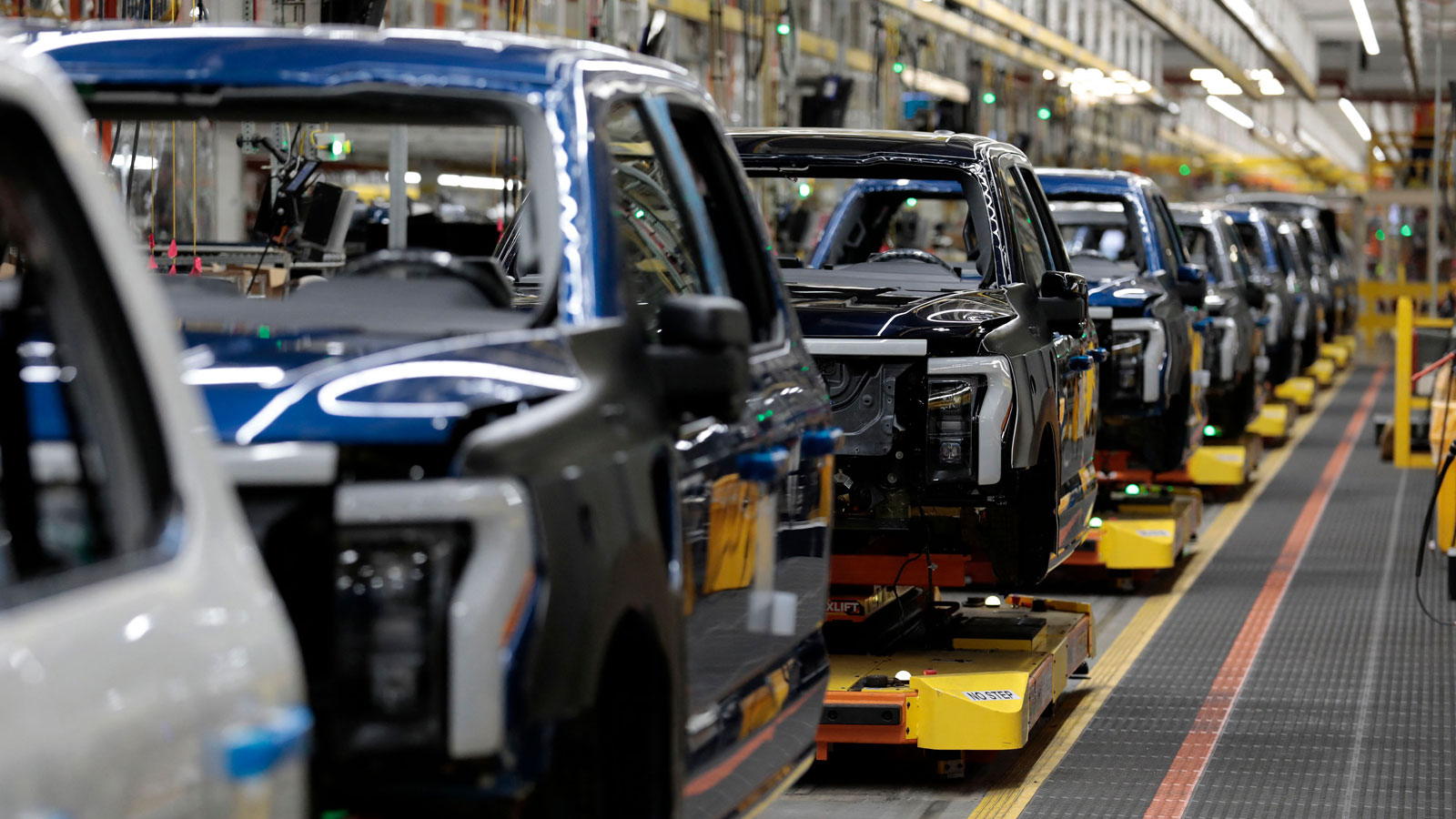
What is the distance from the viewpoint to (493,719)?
8.52ft

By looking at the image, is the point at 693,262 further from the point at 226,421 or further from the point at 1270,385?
the point at 1270,385

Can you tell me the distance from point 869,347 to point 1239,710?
231cm

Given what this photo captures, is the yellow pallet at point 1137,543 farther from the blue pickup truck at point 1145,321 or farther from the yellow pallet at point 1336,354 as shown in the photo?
the yellow pallet at point 1336,354

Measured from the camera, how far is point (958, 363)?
250 inches

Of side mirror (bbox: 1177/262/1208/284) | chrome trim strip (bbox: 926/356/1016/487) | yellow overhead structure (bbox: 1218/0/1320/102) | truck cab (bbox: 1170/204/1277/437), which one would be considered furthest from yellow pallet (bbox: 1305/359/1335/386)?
chrome trim strip (bbox: 926/356/1016/487)

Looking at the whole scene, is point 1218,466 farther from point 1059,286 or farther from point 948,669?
point 948,669

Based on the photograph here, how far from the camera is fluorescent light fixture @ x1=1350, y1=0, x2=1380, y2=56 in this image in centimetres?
3247

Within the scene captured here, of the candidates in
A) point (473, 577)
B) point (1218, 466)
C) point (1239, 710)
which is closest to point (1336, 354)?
point (1218, 466)

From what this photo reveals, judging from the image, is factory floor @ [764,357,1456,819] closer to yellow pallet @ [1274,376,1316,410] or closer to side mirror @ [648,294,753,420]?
side mirror @ [648,294,753,420]

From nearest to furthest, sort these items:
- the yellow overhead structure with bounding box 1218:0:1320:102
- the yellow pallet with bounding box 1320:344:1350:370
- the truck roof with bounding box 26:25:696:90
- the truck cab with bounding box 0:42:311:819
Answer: the truck cab with bounding box 0:42:311:819 → the truck roof with bounding box 26:25:696:90 → the yellow pallet with bounding box 1320:344:1350:370 → the yellow overhead structure with bounding box 1218:0:1320:102

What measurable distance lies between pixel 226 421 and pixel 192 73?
1.02 m

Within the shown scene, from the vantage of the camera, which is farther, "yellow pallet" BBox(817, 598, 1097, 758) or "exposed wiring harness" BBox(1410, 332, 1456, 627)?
"exposed wiring harness" BBox(1410, 332, 1456, 627)

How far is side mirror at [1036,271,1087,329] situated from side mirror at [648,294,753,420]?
3.74 m

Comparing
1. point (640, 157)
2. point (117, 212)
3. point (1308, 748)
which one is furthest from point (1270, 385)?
point (117, 212)
